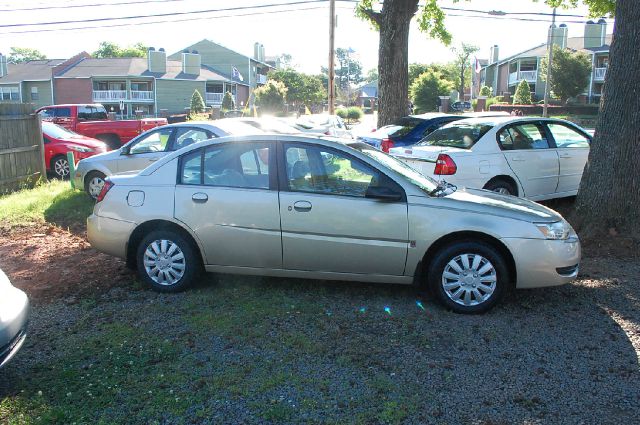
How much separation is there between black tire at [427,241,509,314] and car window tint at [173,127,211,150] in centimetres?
547

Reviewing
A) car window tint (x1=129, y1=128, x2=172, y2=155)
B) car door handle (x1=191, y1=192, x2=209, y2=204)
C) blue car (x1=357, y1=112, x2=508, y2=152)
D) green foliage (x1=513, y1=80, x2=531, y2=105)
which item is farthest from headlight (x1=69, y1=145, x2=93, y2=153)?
green foliage (x1=513, y1=80, x2=531, y2=105)

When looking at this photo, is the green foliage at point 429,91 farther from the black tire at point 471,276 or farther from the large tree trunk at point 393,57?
the black tire at point 471,276

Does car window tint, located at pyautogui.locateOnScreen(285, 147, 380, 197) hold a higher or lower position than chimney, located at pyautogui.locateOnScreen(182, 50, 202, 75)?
lower

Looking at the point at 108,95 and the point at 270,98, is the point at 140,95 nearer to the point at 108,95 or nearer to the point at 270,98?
the point at 108,95

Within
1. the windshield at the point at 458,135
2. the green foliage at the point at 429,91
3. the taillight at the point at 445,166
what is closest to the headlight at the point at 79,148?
the windshield at the point at 458,135

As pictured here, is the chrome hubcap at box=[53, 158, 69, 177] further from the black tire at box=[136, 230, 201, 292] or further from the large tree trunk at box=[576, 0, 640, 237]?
the large tree trunk at box=[576, 0, 640, 237]

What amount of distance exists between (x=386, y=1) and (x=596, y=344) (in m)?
12.5

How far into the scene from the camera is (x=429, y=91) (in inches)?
1973

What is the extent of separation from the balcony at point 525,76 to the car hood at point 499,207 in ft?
191

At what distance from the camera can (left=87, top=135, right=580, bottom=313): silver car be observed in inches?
202

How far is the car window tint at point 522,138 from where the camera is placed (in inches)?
351

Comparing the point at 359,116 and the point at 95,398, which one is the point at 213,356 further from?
the point at 359,116

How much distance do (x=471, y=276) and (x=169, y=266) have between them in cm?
285

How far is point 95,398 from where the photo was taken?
12.3 feet
